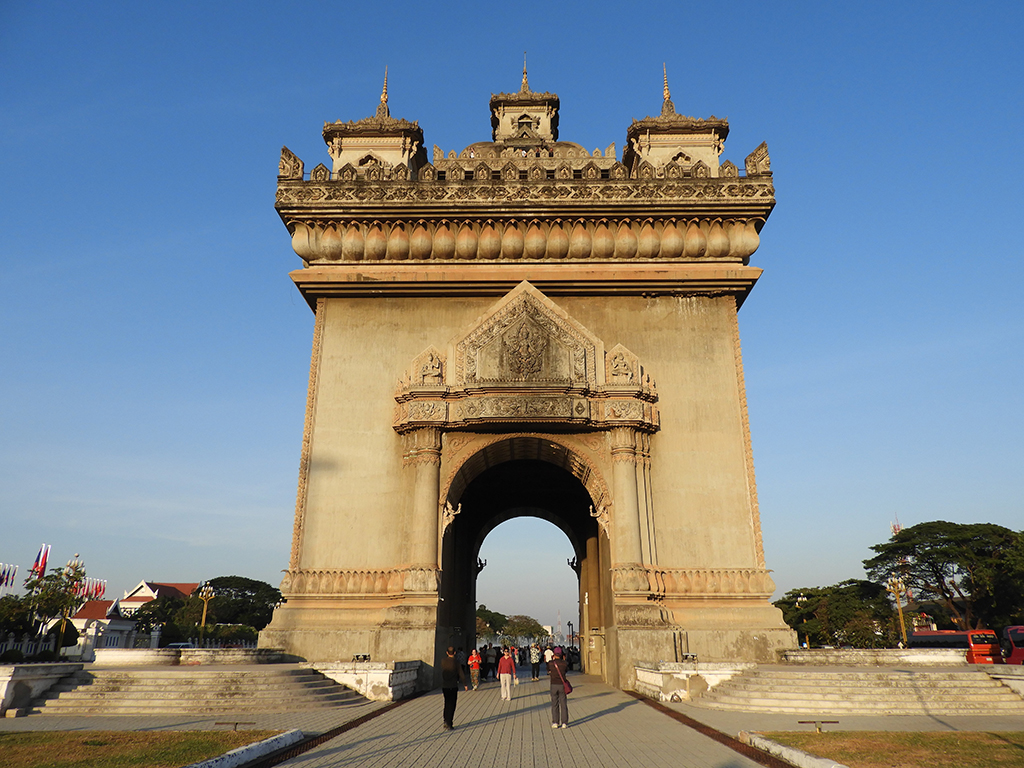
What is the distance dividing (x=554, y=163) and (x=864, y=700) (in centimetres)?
2243

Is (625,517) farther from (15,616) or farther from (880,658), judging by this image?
(15,616)

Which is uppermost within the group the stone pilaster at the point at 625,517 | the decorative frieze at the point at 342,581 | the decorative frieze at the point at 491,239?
the decorative frieze at the point at 491,239

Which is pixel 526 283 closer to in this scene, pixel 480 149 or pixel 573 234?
pixel 573 234

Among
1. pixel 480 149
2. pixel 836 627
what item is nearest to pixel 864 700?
pixel 480 149

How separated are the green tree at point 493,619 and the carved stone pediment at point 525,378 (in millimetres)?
Answer: 92612

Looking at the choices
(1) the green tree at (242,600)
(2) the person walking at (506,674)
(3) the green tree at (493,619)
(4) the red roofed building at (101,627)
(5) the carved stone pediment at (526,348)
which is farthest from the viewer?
(3) the green tree at (493,619)

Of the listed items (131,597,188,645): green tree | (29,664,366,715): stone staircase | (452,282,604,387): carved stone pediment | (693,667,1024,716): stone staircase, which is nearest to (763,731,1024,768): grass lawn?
(693,667,1024,716): stone staircase

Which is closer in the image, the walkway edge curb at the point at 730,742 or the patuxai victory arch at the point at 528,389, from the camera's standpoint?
the walkway edge curb at the point at 730,742

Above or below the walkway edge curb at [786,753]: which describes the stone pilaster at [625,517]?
above

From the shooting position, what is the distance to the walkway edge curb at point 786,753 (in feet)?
24.4

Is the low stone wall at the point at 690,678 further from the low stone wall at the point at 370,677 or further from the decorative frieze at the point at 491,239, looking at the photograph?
the decorative frieze at the point at 491,239

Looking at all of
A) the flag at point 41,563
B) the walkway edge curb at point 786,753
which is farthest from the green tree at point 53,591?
the walkway edge curb at point 786,753

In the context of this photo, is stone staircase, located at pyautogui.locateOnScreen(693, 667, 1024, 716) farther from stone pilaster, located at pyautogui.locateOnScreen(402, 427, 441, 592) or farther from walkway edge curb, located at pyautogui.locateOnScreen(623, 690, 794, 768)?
stone pilaster, located at pyautogui.locateOnScreen(402, 427, 441, 592)

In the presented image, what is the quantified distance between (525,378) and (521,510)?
1119 cm
